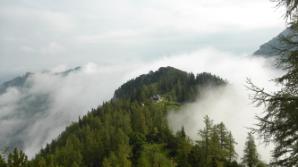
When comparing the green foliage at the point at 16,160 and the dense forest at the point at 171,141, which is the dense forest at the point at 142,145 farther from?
the green foliage at the point at 16,160

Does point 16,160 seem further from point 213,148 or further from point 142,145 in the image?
point 142,145

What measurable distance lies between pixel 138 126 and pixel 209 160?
5204 centimetres

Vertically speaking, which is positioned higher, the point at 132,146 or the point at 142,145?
the point at 142,145

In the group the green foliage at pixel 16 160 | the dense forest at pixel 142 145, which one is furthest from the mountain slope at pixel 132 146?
the green foliage at pixel 16 160

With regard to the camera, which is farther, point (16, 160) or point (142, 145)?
point (142, 145)

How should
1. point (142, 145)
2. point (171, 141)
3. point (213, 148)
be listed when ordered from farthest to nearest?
point (142, 145) → point (171, 141) → point (213, 148)

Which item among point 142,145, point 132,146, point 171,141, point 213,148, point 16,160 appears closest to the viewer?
point 16,160

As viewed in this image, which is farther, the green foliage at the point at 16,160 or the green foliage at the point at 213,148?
the green foliage at the point at 213,148

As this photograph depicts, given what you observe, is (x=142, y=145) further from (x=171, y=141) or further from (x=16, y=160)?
(x=16, y=160)

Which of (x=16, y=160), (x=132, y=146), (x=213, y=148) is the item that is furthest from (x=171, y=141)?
(x=16, y=160)

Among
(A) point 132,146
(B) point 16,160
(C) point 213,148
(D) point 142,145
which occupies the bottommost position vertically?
(B) point 16,160

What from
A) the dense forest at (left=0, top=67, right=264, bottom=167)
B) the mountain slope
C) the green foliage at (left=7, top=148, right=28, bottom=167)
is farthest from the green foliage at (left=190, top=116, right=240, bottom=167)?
the green foliage at (left=7, top=148, right=28, bottom=167)

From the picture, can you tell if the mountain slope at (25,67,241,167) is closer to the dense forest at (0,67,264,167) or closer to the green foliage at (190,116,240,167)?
the dense forest at (0,67,264,167)

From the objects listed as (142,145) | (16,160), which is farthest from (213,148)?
(16,160)
